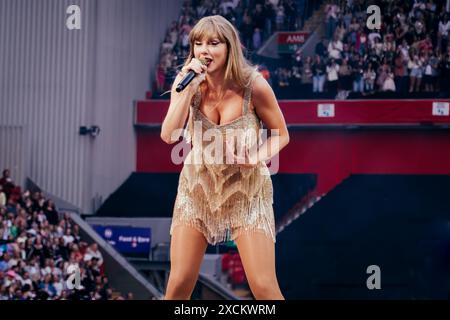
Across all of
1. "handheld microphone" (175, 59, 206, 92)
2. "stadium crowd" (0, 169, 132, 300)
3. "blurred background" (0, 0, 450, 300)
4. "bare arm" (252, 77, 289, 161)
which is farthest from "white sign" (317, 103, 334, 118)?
"handheld microphone" (175, 59, 206, 92)

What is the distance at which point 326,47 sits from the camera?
1426cm

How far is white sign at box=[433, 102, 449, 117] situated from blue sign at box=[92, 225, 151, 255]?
449cm

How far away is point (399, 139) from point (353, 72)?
1.58 metres

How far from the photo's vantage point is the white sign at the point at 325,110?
14561mm

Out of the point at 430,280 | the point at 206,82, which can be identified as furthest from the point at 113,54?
the point at 206,82

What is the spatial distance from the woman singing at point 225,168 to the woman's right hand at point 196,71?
0.05 m

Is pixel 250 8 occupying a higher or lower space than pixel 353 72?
higher

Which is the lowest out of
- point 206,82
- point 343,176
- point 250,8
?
point 343,176

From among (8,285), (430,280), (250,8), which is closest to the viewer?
(8,285)

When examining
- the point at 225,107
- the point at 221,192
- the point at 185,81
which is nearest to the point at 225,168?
the point at 221,192

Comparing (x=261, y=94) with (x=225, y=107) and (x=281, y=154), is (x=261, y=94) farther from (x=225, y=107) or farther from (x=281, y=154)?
(x=281, y=154)

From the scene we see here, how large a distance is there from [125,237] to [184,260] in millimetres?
10005
